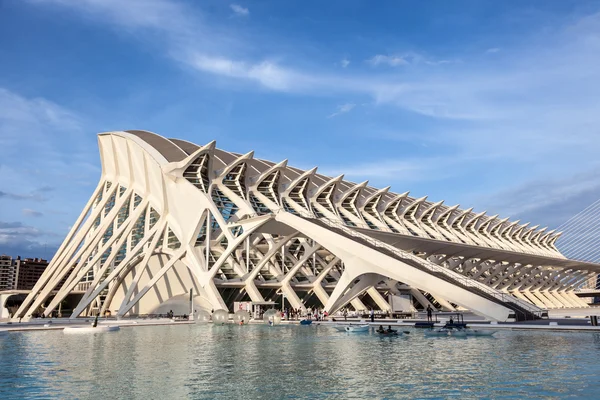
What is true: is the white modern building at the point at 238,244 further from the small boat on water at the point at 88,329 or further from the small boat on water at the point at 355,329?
the small boat on water at the point at 88,329

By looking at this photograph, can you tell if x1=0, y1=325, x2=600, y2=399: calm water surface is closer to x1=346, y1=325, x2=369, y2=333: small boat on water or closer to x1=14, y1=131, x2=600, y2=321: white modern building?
x1=346, y1=325, x2=369, y2=333: small boat on water

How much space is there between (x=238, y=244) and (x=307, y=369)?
2800 cm

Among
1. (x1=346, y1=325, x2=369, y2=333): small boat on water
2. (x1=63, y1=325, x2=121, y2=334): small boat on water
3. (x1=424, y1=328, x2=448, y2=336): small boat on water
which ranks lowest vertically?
(x1=424, y1=328, x2=448, y2=336): small boat on water

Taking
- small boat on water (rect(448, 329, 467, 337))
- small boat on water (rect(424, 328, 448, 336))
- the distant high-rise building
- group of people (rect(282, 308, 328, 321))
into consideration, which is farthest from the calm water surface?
the distant high-rise building

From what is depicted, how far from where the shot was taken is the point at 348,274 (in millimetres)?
34625

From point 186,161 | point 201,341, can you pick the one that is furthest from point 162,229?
point 201,341

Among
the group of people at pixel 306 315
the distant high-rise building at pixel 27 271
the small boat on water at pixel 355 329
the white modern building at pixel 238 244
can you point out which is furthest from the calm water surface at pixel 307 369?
the distant high-rise building at pixel 27 271

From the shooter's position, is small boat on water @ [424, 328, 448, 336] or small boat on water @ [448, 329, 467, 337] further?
small boat on water @ [424, 328, 448, 336]

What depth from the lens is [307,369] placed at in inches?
579

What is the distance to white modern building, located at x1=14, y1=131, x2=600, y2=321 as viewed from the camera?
35.4 metres

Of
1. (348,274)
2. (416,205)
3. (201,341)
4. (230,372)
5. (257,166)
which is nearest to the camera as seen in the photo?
(230,372)

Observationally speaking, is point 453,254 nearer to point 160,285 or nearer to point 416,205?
point 416,205

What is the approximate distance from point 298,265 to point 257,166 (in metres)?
19.6

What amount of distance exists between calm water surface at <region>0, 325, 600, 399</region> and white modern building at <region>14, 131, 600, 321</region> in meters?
11.3
